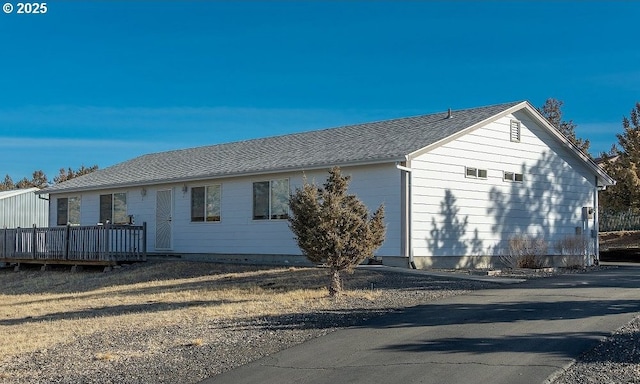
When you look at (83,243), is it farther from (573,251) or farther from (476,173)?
(573,251)

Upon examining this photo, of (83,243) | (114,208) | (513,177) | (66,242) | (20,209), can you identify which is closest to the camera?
(513,177)

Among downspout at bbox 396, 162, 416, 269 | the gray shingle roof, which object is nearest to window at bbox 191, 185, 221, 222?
the gray shingle roof

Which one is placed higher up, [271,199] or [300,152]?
[300,152]

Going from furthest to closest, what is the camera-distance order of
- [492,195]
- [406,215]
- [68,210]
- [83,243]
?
[68,210] → [83,243] → [492,195] → [406,215]

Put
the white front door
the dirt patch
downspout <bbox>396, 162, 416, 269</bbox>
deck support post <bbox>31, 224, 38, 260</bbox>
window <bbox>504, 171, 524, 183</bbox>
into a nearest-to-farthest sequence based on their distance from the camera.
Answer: downspout <bbox>396, 162, 416, 269</bbox> → window <bbox>504, 171, 524, 183</bbox> → the white front door → deck support post <bbox>31, 224, 38, 260</bbox> → the dirt patch

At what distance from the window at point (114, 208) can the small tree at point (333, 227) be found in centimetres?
1319

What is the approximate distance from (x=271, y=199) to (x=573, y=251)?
8.87 meters

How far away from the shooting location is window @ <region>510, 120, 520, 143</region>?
20328mm

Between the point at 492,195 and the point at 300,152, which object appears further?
the point at 300,152

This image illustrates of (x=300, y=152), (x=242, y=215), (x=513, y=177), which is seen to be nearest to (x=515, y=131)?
(x=513, y=177)

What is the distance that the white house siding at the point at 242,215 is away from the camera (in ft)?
57.3

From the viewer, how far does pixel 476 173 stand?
756 inches

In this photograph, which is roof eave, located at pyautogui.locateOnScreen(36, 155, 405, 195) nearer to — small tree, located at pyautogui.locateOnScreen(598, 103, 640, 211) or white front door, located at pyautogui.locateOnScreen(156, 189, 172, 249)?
white front door, located at pyautogui.locateOnScreen(156, 189, 172, 249)

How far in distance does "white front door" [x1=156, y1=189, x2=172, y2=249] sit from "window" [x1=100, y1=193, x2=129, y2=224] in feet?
5.55
